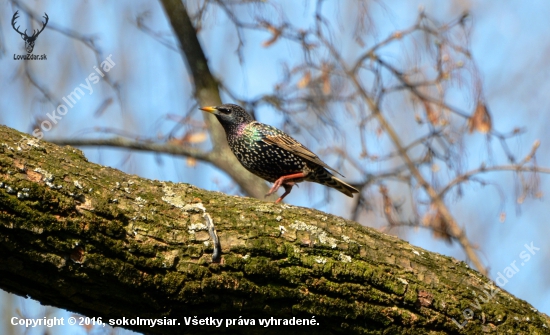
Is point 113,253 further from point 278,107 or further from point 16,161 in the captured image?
point 278,107

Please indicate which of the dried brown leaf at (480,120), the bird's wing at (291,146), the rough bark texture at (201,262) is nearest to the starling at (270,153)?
the bird's wing at (291,146)

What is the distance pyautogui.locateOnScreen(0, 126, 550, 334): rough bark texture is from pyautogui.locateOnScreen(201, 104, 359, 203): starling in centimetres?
217

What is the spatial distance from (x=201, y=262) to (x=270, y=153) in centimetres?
269

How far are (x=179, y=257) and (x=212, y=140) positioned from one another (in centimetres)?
353

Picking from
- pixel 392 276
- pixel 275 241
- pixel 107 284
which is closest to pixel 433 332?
pixel 392 276

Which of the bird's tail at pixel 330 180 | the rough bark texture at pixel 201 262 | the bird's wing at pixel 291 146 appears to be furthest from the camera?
the bird's tail at pixel 330 180

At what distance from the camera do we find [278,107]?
622 cm

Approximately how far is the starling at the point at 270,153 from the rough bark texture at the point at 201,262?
217 centimetres

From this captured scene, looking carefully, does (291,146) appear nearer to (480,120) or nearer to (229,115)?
(229,115)

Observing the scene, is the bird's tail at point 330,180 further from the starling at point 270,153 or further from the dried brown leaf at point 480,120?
the dried brown leaf at point 480,120

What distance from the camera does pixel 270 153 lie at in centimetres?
516

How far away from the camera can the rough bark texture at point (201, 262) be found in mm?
2305

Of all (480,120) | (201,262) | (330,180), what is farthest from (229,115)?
(201,262)

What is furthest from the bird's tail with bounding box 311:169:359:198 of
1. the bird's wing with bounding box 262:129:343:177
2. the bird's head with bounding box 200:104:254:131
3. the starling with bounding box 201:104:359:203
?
the bird's head with bounding box 200:104:254:131
